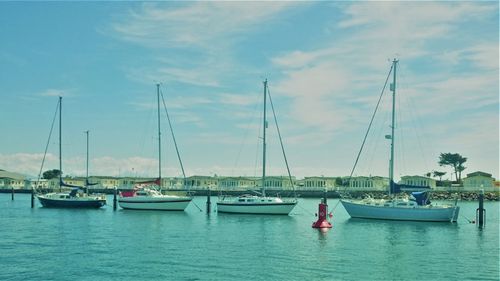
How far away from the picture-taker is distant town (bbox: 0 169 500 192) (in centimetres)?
13912

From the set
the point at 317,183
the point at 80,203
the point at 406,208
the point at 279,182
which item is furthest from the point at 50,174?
the point at 406,208

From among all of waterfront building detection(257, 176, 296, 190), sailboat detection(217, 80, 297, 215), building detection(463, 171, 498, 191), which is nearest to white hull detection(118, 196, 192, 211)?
sailboat detection(217, 80, 297, 215)

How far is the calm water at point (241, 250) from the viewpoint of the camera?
29547 millimetres

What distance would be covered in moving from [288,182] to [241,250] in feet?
367

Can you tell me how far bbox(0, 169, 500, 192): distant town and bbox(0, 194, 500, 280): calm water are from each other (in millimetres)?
67339

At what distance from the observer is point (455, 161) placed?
160625 mm

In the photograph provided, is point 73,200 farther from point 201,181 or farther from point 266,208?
point 201,181

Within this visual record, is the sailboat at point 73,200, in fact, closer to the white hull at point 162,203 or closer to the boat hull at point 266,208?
the white hull at point 162,203

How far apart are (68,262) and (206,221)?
26.5 m

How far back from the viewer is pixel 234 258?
33.7m

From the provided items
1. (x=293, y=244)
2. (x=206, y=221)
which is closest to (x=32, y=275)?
(x=293, y=244)

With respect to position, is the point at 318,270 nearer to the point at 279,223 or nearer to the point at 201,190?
the point at 279,223

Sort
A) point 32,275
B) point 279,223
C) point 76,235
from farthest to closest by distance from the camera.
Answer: point 279,223, point 76,235, point 32,275

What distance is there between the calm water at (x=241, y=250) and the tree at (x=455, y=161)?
110808 millimetres
